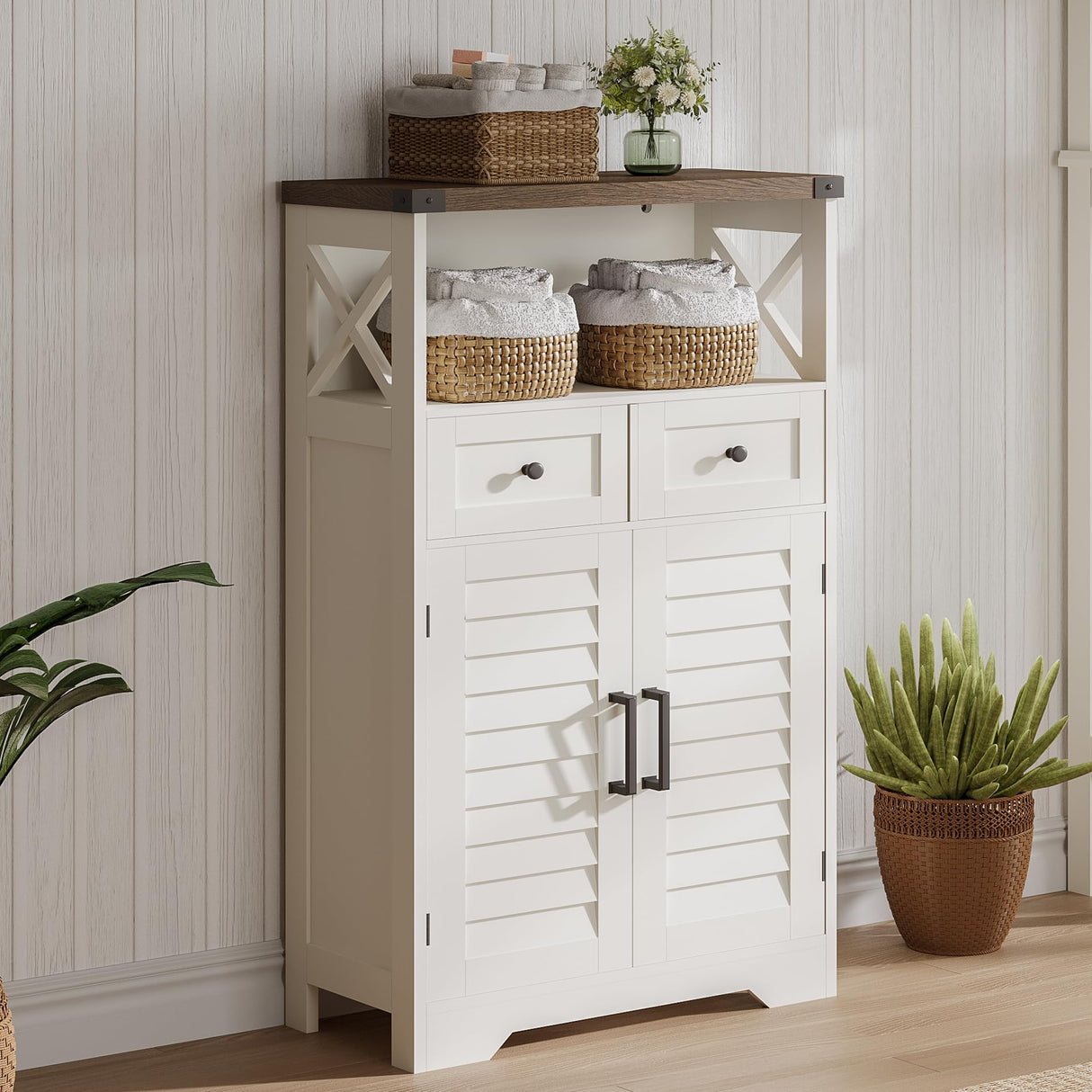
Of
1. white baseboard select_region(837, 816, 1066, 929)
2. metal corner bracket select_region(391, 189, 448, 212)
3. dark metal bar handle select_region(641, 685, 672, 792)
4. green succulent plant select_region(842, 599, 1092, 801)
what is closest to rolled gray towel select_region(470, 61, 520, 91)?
metal corner bracket select_region(391, 189, 448, 212)

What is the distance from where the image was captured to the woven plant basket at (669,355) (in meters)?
3.38

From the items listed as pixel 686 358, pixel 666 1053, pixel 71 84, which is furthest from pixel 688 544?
pixel 71 84

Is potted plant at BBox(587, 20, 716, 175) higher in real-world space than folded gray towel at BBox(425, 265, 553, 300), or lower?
higher

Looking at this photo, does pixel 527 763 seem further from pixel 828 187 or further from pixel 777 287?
pixel 828 187

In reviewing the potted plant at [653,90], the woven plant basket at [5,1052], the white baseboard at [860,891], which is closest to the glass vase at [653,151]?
the potted plant at [653,90]

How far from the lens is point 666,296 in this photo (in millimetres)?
3373

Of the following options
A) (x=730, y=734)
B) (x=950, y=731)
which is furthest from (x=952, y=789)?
(x=730, y=734)

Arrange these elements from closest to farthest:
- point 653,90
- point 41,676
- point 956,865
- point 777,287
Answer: point 41,676 < point 653,90 < point 777,287 < point 956,865

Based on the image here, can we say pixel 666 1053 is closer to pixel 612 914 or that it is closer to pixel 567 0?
pixel 612 914

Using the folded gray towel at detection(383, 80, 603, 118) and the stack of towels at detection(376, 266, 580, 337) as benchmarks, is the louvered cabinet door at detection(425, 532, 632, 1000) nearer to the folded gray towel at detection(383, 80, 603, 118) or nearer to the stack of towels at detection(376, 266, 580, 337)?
the stack of towels at detection(376, 266, 580, 337)

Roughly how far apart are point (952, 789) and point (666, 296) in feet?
3.78

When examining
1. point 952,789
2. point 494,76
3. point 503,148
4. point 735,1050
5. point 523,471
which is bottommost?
point 735,1050

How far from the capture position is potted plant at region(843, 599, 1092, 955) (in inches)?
150

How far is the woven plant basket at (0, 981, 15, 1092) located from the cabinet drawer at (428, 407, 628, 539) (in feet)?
3.15
